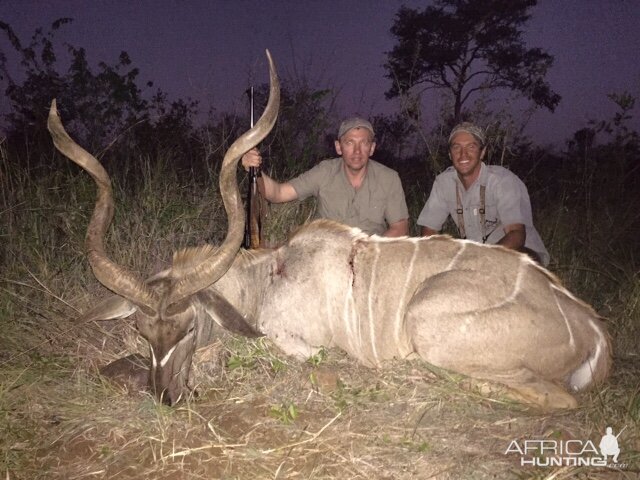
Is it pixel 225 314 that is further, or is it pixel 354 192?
pixel 354 192

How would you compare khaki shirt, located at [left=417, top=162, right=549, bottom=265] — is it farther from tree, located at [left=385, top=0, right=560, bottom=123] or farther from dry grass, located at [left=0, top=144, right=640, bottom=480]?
tree, located at [left=385, top=0, right=560, bottom=123]

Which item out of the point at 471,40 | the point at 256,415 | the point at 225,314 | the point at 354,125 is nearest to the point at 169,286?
the point at 225,314

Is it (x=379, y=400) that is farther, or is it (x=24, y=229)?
(x=24, y=229)

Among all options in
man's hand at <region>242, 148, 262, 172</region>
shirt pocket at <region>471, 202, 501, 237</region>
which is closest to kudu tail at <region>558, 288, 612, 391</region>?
shirt pocket at <region>471, 202, 501, 237</region>

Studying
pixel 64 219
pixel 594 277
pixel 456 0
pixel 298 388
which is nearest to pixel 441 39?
pixel 456 0

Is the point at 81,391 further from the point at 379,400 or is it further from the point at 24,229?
the point at 24,229

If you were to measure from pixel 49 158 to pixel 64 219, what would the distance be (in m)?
1.37

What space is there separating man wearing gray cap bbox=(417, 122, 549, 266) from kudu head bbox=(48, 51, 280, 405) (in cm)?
175

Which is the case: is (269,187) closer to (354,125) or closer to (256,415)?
(354,125)

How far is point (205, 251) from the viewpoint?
107 inches

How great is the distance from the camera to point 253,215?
132 inches

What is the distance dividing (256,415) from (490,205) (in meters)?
2.30

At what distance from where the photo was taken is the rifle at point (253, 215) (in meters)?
3.30

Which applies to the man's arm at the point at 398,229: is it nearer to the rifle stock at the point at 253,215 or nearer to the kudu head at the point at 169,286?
the rifle stock at the point at 253,215
